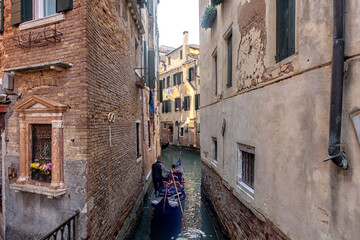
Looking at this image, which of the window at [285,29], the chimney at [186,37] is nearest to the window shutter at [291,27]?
the window at [285,29]

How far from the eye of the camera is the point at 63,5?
3543 millimetres

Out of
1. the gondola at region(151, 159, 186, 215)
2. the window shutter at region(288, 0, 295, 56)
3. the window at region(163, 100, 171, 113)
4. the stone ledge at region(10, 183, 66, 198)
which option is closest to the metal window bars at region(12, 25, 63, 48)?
the stone ledge at region(10, 183, 66, 198)

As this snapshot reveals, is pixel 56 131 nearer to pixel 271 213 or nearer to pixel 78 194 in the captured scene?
pixel 78 194

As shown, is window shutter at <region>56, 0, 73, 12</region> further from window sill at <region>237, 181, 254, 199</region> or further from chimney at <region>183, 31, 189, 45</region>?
chimney at <region>183, 31, 189, 45</region>

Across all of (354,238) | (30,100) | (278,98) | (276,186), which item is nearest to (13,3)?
(30,100)

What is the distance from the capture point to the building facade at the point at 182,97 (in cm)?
2028

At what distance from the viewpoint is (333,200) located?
76.8 inches

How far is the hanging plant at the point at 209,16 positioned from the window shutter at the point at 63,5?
425 cm

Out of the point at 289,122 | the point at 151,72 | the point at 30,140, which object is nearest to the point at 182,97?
the point at 151,72

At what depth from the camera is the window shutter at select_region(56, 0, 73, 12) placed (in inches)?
137

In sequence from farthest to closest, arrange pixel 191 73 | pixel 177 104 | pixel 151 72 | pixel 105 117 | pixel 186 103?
pixel 177 104
pixel 186 103
pixel 191 73
pixel 151 72
pixel 105 117

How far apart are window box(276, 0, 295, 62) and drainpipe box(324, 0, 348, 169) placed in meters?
0.98

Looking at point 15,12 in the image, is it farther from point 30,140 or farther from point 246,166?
point 246,166

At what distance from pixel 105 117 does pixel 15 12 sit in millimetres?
2582
